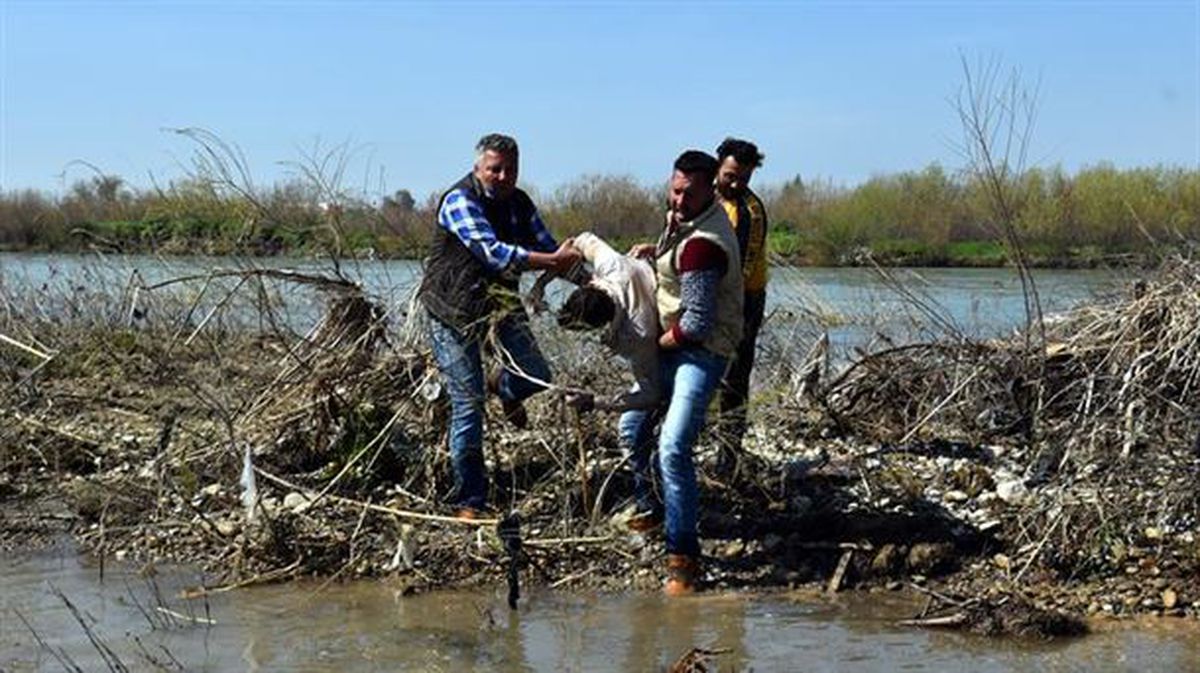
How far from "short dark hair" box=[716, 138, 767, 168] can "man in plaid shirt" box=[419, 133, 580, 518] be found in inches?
37.3

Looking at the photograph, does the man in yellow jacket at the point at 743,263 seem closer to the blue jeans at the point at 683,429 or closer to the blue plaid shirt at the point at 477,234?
the blue jeans at the point at 683,429

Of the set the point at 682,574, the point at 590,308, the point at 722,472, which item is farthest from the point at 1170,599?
the point at 590,308

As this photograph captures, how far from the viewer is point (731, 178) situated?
7.05m

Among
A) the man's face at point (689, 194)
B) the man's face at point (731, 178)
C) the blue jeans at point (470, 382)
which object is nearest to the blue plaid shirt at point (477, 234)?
the blue jeans at point (470, 382)

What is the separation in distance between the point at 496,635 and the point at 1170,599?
8.91 ft

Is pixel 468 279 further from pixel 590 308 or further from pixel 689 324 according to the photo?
pixel 689 324

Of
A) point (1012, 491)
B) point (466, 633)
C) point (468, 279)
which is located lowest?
point (466, 633)

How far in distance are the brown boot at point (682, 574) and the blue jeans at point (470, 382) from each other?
1.03 m

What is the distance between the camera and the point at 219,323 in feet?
27.4

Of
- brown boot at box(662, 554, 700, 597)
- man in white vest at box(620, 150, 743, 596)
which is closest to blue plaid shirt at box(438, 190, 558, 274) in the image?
man in white vest at box(620, 150, 743, 596)

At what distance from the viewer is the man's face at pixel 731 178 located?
704 cm

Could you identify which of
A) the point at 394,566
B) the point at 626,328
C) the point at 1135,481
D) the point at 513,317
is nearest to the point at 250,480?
the point at 394,566

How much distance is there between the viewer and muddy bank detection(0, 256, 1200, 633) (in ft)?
21.2

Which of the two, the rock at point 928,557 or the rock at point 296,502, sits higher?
the rock at point 296,502
